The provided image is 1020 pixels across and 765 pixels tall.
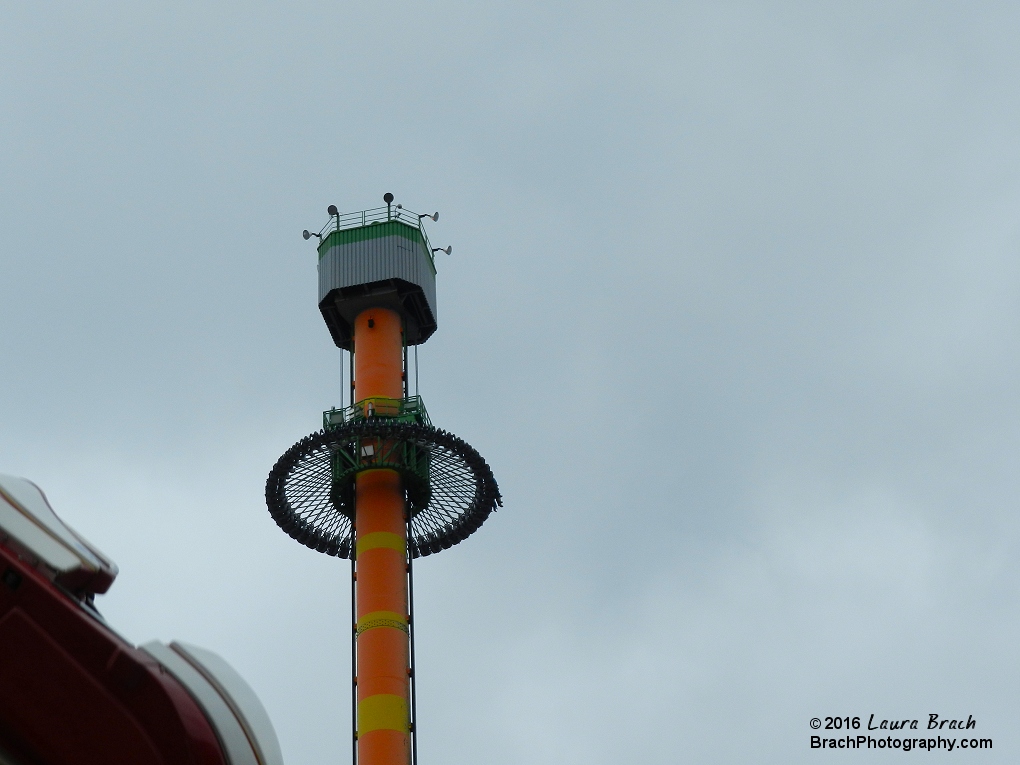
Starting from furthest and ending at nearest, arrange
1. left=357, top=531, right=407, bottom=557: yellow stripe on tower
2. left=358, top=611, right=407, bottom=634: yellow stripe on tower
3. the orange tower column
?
left=357, top=531, right=407, bottom=557: yellow stripe on tower
left=358, top=611, right=407, bottom=634: yellow stripe on tower
the orange tower column

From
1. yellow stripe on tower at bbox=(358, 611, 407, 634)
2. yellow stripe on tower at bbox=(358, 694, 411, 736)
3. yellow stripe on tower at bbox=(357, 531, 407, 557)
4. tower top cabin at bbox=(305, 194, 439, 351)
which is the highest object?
tower top cabin at bbox=(305, 194, 439, 351)

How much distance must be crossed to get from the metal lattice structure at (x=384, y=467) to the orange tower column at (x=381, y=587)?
73 centimetres

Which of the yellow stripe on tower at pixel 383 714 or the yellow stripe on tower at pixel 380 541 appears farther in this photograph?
the yellow stripe on tower at pixel 380 541

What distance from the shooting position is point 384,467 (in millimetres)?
52625

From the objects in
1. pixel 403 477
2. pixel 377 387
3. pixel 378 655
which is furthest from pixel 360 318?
pixel 378 655

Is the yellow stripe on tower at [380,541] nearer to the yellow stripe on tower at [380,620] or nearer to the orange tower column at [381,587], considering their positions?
the orange tower column at [381,587]

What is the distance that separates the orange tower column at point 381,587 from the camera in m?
48.4

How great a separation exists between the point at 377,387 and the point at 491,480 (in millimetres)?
5225

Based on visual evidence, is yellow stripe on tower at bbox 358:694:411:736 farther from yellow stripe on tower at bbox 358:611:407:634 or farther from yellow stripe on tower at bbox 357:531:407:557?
yellow stripe on tower at bbox 357:531:407:557

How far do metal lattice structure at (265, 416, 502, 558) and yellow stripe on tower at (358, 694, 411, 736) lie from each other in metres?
6.54

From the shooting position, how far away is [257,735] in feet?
44.4

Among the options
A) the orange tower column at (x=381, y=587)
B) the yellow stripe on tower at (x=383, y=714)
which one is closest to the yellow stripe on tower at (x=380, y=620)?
the orange tower column at (x=381, y=587)

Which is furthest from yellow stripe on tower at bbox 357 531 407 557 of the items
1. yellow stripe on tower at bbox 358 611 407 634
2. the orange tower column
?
yellow stripe on tower at bbox 358 611 407 634

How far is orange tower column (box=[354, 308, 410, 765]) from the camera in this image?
159 ft
